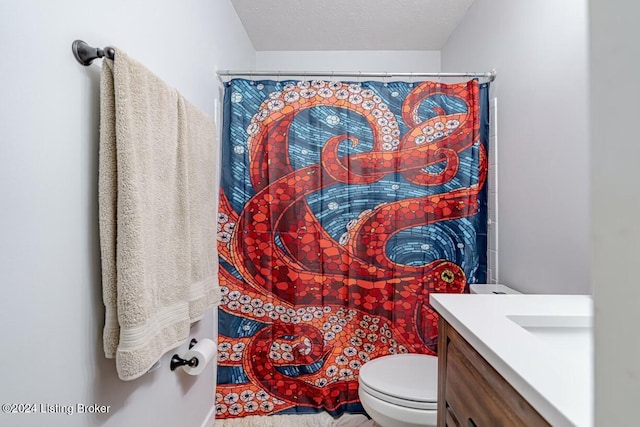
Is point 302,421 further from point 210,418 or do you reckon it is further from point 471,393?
point 471,393

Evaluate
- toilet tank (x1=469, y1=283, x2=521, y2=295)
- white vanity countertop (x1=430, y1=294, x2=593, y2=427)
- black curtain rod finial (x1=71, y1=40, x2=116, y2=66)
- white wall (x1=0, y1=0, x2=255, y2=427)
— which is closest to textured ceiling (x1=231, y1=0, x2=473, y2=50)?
white wall (x1=0, y1=0, x2=255, y2=427)

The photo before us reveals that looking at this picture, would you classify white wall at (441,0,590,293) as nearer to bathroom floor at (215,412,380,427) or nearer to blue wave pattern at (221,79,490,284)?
blue wave pattern at (221,79,490,284)

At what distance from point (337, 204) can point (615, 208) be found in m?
1.42

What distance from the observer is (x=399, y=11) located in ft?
6.63

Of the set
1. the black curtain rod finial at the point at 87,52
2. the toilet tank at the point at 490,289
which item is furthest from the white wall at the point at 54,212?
the toilet tank at the point at 490,289

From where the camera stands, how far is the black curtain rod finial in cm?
76

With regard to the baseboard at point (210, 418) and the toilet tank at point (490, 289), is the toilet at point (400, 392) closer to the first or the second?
the toilet tank at point (490, 289)

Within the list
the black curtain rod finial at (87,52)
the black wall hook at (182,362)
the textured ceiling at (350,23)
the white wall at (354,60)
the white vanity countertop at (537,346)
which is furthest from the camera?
the white wall at (354,60)

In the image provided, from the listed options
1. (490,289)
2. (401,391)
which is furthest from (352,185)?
(401,391)

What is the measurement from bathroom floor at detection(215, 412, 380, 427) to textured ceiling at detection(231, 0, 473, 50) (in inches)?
92.5

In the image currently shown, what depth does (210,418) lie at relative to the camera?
1.64 metres

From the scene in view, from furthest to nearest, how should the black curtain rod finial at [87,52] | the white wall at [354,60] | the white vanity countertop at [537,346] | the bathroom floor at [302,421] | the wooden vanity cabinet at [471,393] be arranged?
1. the white wall at [354,60]
2. the bathroom floor at [302,421]
3. the black curtain rod finial at [87,52]
4. the wooden vanity cabinet at [471,393]
5. the white vanity countertop at [537,346]

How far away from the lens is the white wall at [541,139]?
1.12m

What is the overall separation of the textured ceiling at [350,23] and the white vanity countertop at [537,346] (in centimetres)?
183
